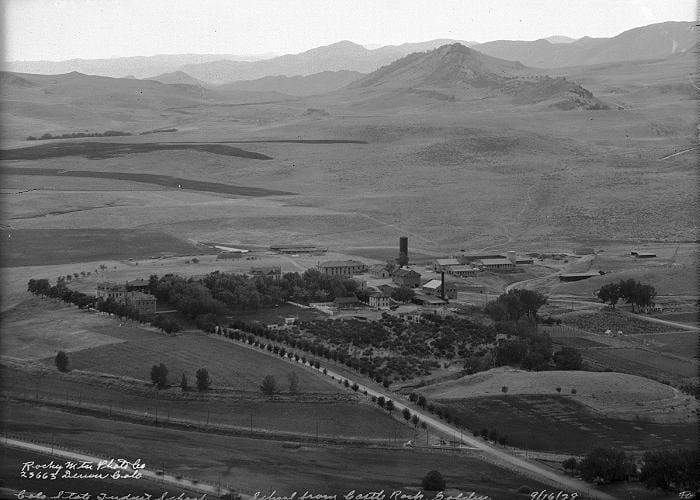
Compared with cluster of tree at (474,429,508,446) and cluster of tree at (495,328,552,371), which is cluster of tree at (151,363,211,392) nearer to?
cluster of tree at (474,429,508,446)

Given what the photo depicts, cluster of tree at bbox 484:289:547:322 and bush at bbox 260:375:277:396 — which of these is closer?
bush at bbox 260:375:277:396

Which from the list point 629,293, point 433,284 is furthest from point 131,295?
point 629,293

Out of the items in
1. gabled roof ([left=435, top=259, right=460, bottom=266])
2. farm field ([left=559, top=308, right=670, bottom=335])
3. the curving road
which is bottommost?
farm field ([left=559, top=308, right=670, bottom=335])

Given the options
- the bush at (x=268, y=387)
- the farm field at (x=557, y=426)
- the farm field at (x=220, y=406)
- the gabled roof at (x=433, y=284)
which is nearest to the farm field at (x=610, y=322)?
the gabled roof at (x=433, y=284)

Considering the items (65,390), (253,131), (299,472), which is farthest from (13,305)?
(253,131)

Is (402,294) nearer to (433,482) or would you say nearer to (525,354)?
(525,354)

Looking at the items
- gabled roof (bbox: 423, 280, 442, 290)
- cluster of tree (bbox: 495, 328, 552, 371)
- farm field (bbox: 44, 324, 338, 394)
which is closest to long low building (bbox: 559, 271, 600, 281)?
gabled roof (bbox: 423, 280, 442, 290)

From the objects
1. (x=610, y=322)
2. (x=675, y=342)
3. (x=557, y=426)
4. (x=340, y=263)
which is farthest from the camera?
(x=340, y=263)
